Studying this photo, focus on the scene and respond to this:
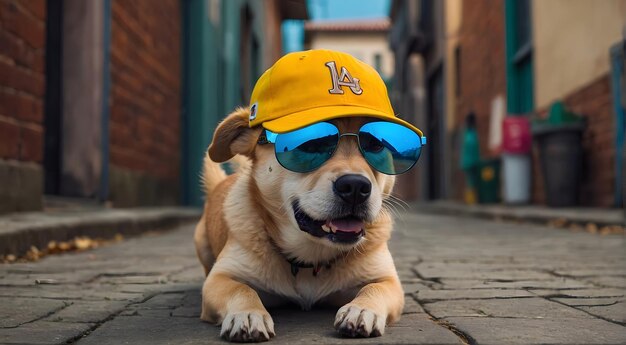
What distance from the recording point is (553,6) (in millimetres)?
9531

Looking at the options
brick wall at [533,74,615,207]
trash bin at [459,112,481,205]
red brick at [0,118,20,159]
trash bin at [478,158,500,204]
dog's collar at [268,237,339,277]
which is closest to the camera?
dog's collar at [268,237,339,277]

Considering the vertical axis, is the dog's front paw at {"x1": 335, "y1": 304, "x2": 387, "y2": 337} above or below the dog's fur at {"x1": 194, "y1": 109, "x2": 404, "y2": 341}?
below

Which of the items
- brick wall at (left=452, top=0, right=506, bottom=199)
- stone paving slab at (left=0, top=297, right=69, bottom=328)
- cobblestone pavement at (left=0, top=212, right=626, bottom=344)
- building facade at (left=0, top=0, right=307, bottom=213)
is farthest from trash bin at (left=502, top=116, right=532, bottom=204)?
stone paving slab at (left=0, top=297, right=69, bottom=328)

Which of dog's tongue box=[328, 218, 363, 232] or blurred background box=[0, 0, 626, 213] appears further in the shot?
blurred background box=[0, 0, 626, 213]

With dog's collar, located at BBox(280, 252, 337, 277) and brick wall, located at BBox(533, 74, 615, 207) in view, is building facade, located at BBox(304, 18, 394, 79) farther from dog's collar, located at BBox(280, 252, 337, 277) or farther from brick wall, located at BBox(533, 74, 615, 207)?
dog's collar, located at BBox(280, 252, 337, 277)

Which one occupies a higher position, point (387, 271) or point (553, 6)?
point (553, 6)

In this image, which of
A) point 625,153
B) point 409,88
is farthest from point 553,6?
point 409,88

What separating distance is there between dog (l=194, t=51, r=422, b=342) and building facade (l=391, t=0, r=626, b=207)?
19.0 feet

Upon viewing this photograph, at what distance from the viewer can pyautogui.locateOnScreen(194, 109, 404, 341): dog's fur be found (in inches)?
87.8

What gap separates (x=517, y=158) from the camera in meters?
10.3

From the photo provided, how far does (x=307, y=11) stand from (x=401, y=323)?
23.4 metres

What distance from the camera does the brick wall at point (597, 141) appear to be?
7676 mm

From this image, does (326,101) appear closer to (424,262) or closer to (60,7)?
(424,262)

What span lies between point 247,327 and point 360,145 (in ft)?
2.52
